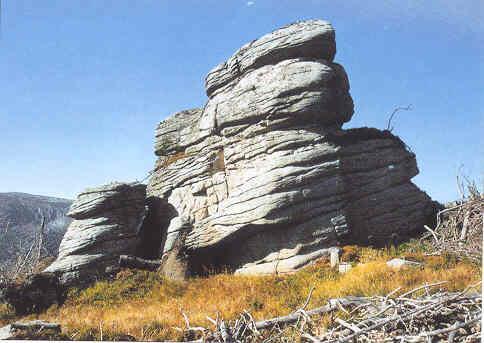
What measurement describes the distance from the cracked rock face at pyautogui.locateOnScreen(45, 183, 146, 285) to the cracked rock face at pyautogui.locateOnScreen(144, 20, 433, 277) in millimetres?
2228

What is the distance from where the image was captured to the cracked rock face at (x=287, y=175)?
19.3 m

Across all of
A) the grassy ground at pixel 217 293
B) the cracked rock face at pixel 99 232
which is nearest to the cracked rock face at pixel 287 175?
the grassy ground at pixel 217 293

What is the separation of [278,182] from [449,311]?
42.4 ft

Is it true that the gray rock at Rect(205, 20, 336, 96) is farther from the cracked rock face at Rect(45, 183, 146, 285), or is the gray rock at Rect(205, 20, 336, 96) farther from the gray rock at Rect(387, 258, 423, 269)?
the gray rock at Rect(387, 258, 423, 269)

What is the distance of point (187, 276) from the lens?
20438 mm

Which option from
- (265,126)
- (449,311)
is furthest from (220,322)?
(265,126)

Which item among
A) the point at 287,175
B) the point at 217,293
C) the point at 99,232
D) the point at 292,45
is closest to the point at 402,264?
the point at 287,175

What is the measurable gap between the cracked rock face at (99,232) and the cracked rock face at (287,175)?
7.31ft

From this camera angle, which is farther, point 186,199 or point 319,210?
point 186,199

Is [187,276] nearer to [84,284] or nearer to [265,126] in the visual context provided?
[84,284]

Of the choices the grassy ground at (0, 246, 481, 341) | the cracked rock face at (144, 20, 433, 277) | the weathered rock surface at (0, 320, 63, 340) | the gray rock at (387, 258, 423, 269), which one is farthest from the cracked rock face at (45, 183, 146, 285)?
the gray rock at (387, 258, 423, 269)

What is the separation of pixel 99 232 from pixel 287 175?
10.7 m

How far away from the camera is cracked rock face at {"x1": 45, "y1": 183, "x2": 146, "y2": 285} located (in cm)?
2103

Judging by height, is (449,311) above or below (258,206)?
below
